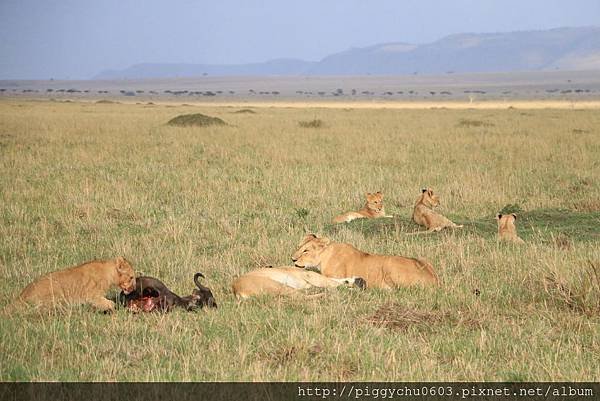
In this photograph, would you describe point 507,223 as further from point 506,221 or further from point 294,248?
point 294,248

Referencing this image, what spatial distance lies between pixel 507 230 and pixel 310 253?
3115 mm

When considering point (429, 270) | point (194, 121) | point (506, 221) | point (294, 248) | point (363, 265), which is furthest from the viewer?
point (194, 121)

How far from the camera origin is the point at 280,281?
791 cm

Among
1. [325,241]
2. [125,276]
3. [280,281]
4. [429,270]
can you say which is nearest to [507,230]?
[429,270]

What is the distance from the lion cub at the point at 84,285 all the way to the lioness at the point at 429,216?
5.16 metres

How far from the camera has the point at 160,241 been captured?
10.5 metres

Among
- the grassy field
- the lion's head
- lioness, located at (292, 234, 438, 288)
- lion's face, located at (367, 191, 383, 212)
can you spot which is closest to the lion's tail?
lioness, located at (292, 234, 438, 288)

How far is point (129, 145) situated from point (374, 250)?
15324mm

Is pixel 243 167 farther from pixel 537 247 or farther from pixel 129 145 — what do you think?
pixel 537 247

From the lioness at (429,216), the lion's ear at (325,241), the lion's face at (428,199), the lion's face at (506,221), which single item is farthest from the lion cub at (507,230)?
the lion's ear at (325,241)

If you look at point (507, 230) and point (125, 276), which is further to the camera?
point (507, 230)

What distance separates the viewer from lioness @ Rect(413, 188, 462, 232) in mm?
11383

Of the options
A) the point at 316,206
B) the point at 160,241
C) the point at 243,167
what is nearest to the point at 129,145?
the point at 243,167

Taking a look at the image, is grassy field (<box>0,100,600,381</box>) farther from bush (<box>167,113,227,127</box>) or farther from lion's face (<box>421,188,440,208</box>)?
bush (<box>167,113,227,127</box>)
